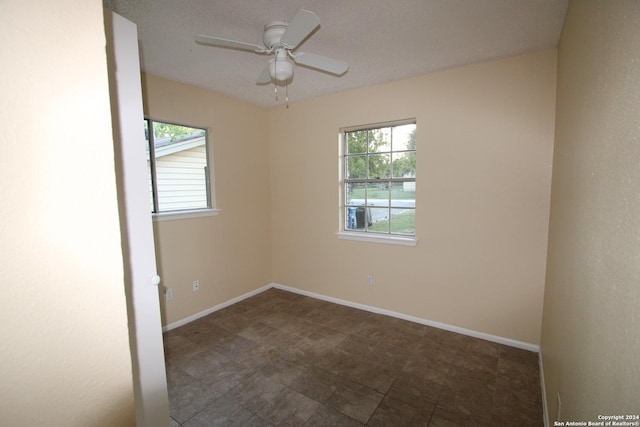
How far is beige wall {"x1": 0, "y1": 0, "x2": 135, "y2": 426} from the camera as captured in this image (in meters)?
0.44

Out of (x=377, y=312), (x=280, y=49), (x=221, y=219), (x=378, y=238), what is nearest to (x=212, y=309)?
(x=221, y=219)

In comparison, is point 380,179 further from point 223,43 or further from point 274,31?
point 223,43

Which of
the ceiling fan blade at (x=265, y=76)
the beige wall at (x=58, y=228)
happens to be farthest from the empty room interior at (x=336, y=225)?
the ceiling fan blade at (x=265, y=76)

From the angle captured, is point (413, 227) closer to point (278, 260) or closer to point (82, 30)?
point (278, 260)

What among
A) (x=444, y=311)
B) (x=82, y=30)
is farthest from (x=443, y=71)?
(x=82, y=30)

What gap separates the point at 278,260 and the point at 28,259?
11.9 ft

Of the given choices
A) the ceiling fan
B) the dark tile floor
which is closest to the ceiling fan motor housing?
the ceiling fan

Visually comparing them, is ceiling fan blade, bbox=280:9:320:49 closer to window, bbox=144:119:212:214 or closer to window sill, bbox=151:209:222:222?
window, bbox=144:119:212:214

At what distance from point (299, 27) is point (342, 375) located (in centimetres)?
239

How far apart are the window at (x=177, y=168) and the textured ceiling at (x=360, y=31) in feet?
1.85

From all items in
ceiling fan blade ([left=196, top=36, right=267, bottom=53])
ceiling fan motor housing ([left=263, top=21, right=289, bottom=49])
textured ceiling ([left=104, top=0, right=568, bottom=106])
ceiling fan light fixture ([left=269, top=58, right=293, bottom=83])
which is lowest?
ceiling fan light fixture ([left=269, top=58, right=293, bottom=83])

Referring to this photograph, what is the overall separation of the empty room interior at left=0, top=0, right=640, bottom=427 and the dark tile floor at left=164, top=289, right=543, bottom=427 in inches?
0.8

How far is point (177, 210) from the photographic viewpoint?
2996 mm

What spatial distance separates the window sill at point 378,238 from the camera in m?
2.97
